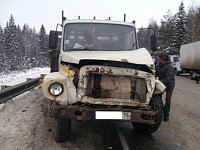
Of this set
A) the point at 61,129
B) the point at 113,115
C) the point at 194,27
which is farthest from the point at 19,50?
the point at 113,115

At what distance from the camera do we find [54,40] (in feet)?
17.4

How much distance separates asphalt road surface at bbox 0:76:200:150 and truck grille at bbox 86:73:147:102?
992 millimetres

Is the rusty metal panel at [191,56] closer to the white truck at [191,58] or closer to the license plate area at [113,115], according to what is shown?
the white truck at [191,58]

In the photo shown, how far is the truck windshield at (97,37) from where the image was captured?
491 centimetres

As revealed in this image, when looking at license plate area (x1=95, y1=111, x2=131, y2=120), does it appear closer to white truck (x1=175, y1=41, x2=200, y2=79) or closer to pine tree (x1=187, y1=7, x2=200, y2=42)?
white truck (x1=175, y1=41, x2=200, y2=79)

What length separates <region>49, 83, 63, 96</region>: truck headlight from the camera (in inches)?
136

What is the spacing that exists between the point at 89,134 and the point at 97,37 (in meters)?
2.36

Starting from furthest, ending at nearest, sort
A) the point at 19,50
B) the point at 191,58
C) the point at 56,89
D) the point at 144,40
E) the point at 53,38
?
1. the point at 19,50
2. the point at 144,40
3. the point at 191,58
4. the point at 53,38
5. the point at 56,89

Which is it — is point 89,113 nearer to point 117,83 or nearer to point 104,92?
point 104,92

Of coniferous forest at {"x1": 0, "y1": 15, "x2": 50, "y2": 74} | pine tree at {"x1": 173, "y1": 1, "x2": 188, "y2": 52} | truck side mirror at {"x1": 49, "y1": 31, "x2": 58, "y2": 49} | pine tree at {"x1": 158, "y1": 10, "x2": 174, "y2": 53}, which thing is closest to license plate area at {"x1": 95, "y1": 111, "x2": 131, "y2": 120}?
truck side mirror at {"x1": 49, "y1": 31, "x2": 58, "y2": 49}

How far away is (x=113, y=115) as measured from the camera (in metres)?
3.42

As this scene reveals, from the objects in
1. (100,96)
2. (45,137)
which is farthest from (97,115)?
(45,137)

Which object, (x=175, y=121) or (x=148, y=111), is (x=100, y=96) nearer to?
(x=148, y=111)

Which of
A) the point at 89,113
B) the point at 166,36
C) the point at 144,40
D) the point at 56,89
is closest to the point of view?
the point at 89,113
